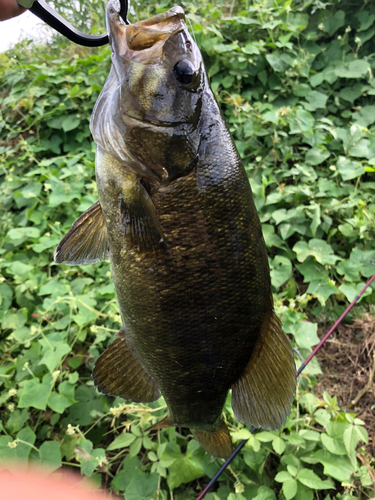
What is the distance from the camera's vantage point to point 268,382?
107 cm

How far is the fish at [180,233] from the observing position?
86cm

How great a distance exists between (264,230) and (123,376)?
171 cm

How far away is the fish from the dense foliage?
0.70 m

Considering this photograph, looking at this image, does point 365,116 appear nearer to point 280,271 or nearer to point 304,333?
point 280,271

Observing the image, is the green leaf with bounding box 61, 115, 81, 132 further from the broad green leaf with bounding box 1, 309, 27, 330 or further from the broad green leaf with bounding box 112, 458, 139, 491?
the broad green leaf with bounding box 112, 458, 139, 491

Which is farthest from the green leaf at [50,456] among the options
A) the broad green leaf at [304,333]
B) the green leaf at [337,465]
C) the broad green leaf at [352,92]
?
the broad green leaf at [352,92]

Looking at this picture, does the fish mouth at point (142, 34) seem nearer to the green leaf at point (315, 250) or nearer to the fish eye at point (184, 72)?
the fish eye at point (184, 72)

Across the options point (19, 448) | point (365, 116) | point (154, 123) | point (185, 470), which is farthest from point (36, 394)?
point (365, 116)

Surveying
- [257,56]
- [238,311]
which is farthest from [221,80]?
[238,311]

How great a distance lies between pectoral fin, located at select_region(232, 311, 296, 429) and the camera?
1041mm

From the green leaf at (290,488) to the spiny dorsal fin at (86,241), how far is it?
4.22 ft

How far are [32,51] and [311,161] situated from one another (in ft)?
12.8

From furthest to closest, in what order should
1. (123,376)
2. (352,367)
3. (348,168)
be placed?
(348,168), (352,367), (123,376)

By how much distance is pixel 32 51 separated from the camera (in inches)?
173
